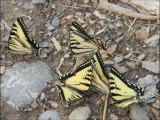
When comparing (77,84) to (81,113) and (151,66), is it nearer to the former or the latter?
(81,113)

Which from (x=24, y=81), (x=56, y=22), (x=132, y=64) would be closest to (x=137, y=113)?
(x=132, y=64)

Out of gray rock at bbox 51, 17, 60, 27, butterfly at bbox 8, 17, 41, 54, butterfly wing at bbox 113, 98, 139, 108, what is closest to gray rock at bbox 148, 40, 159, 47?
butterfly wing at bbox 113, 98, 139, 108

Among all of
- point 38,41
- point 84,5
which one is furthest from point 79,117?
point 84,5

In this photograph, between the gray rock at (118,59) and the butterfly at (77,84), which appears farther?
the gray rock at (118,59)

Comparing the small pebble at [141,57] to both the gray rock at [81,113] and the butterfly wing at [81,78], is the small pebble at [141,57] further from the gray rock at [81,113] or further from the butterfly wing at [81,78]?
the gray rock at [81,113]

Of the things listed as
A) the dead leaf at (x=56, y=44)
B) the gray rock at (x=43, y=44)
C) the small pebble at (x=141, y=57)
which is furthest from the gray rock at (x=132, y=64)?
the gray rock at (x=43, y=44)

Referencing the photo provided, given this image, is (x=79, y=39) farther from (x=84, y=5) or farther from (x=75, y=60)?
(x=84, y=5)

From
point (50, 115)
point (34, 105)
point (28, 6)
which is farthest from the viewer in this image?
point (28, 6)

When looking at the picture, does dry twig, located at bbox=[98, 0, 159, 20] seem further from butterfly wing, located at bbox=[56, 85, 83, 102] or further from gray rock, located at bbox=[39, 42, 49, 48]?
butterfly wing, located at bbox=[56, 85, 83, 102]
